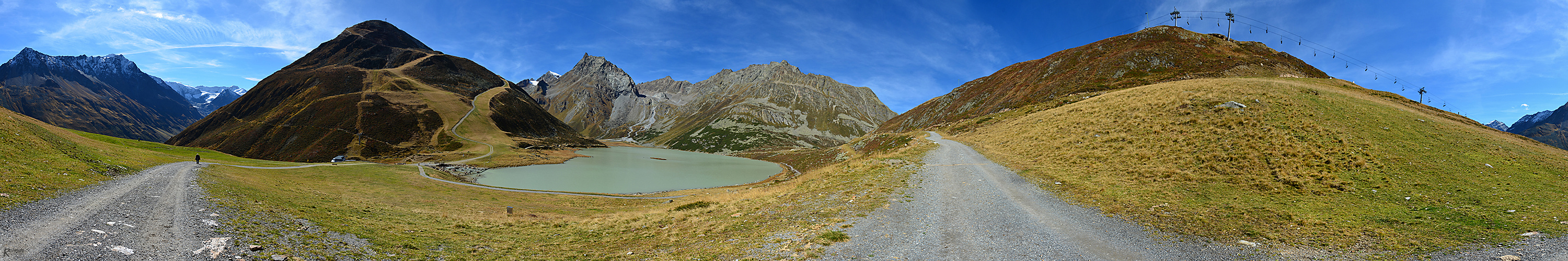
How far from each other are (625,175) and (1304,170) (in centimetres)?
7902

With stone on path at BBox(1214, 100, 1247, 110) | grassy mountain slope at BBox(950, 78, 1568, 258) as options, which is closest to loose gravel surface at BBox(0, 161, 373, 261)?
grassy mountain slope at BBox(950, 78, 1568, 258)

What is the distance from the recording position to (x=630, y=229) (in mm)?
18219

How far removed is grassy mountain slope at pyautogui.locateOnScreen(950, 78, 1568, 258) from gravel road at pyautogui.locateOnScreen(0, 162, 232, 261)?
23.9 meters

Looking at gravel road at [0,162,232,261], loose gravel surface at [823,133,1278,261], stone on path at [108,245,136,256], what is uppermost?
loose gravel surface at [823,133,1278,261]

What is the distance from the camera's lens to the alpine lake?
195 feet

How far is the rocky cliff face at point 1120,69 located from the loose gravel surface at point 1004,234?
52.9 m

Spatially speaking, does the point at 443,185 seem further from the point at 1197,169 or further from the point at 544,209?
the point at 1197,169

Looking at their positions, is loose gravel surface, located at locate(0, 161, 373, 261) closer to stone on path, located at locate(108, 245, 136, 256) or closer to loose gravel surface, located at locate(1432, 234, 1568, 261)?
stone on path, located at locate(108, 245, 136, 256)

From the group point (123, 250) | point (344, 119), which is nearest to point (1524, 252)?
point (123, 250)

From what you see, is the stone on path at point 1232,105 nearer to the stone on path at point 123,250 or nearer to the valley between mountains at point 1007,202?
the valley between mountains at point 1007,202

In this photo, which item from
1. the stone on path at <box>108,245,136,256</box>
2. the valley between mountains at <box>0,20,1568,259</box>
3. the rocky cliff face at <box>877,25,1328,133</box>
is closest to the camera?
the stone on path at <box>108,245,136,256</box>

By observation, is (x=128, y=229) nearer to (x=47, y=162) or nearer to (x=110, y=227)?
(x=110, y=227)

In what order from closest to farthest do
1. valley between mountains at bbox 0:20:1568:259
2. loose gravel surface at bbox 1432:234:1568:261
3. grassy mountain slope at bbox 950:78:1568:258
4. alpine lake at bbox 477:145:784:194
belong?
loose gravel surface at bbox 1432:234:1568:261 < valley between mountains at bbox 0:20:1568:259 < grassy mountain slope at bbox 950:78:1568:258 < alpine lake at bbox 477:145:784:194

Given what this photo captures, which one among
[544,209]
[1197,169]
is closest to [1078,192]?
[1197,169]
